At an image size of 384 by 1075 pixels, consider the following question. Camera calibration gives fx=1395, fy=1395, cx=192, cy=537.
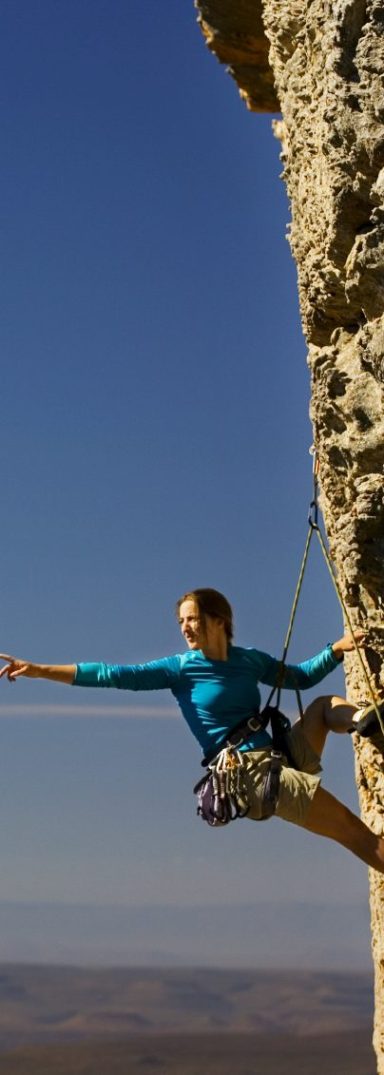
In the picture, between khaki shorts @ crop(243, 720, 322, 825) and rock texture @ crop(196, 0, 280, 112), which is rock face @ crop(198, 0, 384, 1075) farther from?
rock texture @ crop(196, 0, 280, 112)

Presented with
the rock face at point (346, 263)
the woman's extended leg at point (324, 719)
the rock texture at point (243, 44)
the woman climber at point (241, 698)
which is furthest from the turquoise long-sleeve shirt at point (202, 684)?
the rock texture at point (243, 44)

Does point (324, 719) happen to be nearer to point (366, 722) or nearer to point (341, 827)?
point (366, 722)

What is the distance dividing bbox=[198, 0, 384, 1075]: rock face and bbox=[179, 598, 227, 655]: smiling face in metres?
0.85

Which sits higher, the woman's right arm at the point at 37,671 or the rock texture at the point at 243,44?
the rock texture at the point at 243,44

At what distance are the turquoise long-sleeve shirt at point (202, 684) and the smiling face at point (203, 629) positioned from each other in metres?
0.07

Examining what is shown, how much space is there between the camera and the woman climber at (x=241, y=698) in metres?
7.87

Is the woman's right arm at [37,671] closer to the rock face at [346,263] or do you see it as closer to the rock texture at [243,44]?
the rock face at [346,263]

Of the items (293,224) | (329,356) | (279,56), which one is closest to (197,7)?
(279,56)

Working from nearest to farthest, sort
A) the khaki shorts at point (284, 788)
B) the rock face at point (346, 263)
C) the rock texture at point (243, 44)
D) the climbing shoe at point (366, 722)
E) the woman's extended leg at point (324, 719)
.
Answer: the khaki shorts at point (284, 788), the rock face at point (346, 263), the climbing shoe at point (366, 722), the woman's extended leg at point (324, 719), the rock texture at point (243, 44)

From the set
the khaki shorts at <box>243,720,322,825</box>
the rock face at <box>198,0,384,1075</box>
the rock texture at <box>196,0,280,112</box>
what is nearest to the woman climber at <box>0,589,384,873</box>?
the khaki shorts at <box>243,720,322,825</box>

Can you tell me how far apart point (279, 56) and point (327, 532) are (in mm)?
3288

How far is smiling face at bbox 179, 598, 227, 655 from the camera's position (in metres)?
8.06

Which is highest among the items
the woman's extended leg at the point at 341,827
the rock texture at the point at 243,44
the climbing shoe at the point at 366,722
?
the rock texture at the point at 243,44

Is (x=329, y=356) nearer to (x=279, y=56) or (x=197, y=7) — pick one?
(x=279, y=56)
